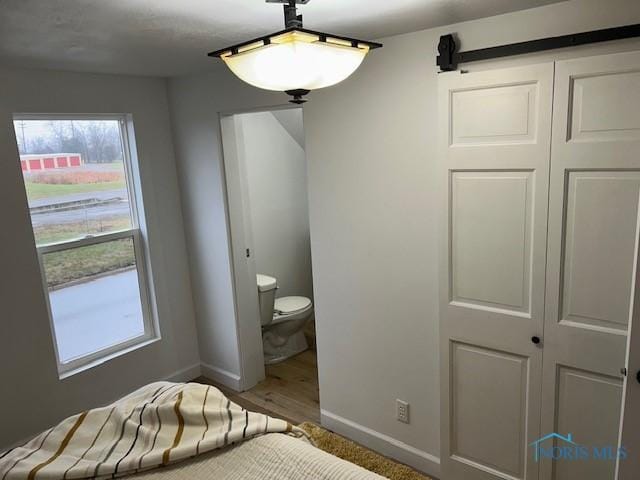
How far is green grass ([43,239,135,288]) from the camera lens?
3000 millimetres

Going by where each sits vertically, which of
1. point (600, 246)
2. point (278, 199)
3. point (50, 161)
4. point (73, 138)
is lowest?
point (600, 246)

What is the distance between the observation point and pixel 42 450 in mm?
1871

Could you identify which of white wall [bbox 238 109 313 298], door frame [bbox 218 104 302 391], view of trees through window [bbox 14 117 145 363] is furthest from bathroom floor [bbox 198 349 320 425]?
view of trees through window [bbox 14 117 145 363]

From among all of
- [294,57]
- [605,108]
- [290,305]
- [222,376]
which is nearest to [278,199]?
[290,305]

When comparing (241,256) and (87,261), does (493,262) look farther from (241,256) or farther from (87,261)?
(87,261)

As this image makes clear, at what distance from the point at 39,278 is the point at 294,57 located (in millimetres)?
2319

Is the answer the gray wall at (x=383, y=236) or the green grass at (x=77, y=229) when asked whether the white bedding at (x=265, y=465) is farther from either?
the green grass at (x=77, y=229)

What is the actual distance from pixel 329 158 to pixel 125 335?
199 centimetres

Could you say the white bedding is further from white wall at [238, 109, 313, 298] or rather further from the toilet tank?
white wall at [238, 109, 313, 298]

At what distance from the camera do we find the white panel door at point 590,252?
1.79 meters

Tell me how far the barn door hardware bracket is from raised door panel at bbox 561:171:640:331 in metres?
0.50

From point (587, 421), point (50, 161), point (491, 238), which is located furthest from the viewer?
point (50, 161)

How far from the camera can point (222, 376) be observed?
3.75 metres

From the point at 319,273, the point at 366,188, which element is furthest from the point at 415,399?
the point at 366,188
